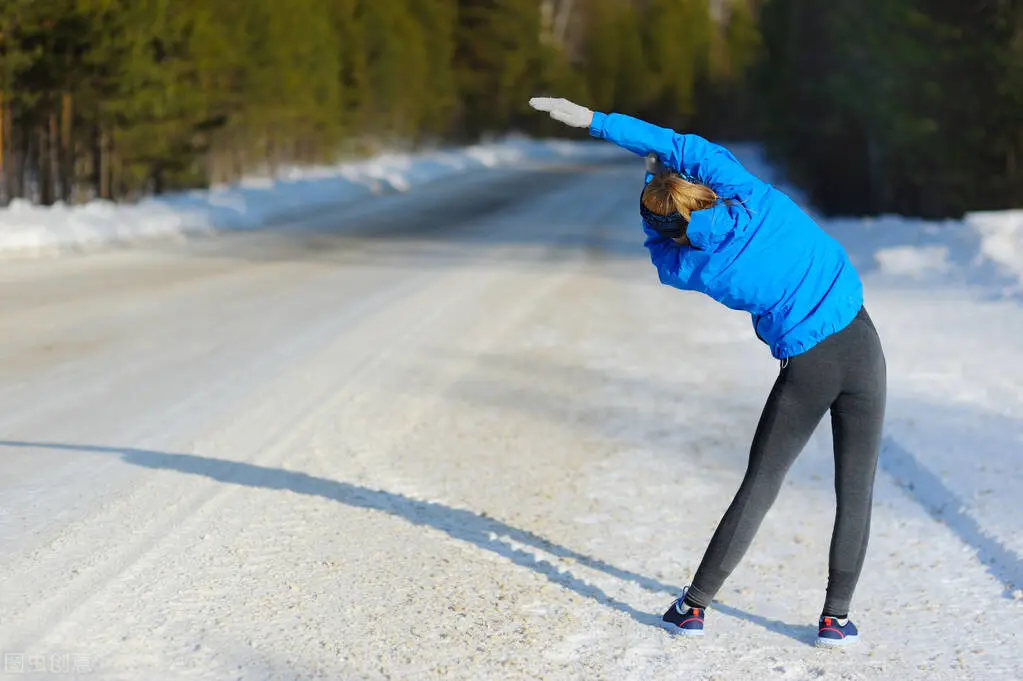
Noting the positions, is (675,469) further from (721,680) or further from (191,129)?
(191,129)

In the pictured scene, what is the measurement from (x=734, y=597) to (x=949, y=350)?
607 cm

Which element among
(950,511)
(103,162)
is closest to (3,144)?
(103,162)

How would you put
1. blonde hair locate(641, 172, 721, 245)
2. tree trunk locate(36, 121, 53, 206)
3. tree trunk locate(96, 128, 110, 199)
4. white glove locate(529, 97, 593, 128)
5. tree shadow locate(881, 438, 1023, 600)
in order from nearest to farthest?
1. blonde hair locate(641, 172, 721, 245)
2. white glove locate(529, 97, 593, 128)
3. tree shadow locate(881, 438, 1023, 600)
4. tree trunk locate(36, 121, 53, 206)
5. tree trunk locate(96, 128, 110, 199)

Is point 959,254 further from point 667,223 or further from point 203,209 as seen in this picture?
point 203,209

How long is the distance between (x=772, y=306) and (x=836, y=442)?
1.95 feet

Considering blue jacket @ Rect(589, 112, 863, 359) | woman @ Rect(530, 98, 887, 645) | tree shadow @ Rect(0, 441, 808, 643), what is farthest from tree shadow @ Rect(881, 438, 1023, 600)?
blue jacket @ Rect(589, 112, 863, 359)

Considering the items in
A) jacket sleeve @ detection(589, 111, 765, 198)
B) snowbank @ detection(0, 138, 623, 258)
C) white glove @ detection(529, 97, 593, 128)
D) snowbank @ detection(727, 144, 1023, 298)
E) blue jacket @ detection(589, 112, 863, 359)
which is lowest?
snowbank @ detection(0, 138, 623, 258)

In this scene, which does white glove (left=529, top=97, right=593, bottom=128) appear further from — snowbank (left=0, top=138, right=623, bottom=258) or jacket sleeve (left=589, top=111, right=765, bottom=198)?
snowbank (left=0, top=138, right=623, bottom=258)

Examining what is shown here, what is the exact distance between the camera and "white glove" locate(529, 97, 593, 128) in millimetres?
4023

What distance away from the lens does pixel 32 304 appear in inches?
455

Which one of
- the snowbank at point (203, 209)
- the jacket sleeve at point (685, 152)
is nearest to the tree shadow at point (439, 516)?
the jacket sleeve at point (685, 152)

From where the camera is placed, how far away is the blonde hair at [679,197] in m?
3.89

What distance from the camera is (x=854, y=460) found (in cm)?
427

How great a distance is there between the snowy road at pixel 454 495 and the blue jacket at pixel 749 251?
3.78 ft
